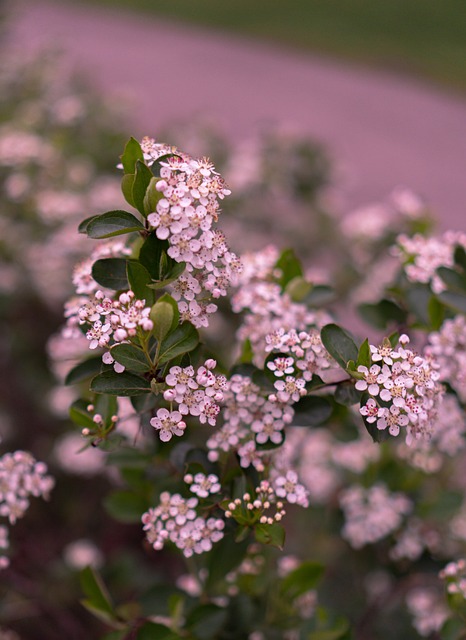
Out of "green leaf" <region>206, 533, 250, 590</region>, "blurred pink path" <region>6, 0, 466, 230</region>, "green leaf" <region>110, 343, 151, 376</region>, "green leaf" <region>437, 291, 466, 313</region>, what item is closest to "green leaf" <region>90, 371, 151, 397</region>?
"green leaf" <region>110, 343, 151, 376</region>

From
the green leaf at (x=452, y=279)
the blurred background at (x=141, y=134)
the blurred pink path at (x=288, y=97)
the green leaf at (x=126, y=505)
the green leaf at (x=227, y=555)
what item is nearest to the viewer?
the green leaf at (x=227, y=555)

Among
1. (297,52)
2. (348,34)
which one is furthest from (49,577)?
(348,34)

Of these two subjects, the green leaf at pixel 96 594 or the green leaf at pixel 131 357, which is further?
the green leaf at pixel 96 594

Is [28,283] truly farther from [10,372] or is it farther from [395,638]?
[395,638]

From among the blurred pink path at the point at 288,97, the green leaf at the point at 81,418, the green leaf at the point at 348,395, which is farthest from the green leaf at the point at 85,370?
the blurred pink path at the point at 288,97

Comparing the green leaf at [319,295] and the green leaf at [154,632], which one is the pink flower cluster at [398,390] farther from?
the green leaf at [154,632]

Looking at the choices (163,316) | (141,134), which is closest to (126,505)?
(163,316)

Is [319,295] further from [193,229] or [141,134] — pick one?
[141,134]
